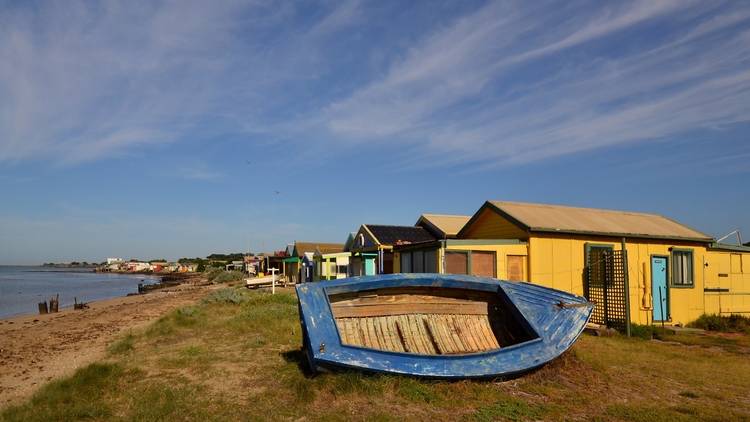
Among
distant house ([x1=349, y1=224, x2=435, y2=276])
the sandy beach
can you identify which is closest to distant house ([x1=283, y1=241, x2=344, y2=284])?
distant house ([x1=349, y1=224, x2=435, y2=276])

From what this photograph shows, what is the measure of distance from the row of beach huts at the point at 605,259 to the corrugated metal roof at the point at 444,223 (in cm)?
559

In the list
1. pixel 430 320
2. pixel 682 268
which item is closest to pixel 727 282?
pixel 682 268

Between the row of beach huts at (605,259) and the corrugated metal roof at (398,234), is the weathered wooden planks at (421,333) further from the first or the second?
the corrugated metal roof at (398,234)

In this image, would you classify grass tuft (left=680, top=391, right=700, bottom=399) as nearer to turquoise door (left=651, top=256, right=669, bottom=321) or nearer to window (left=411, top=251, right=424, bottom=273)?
window (left=411, top=251, right=424, bottom=273)

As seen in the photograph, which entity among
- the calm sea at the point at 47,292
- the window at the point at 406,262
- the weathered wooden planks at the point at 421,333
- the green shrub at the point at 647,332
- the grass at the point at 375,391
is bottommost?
the calm sea at the point at 47,292

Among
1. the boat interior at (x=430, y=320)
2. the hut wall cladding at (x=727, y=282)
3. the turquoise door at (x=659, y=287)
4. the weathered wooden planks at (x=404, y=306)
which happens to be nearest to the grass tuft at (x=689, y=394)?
the boat interior at (x=430, y=320)

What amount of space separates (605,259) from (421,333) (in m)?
7.86

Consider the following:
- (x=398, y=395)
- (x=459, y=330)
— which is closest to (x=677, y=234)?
(x=459, y=330)

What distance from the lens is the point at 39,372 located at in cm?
1045

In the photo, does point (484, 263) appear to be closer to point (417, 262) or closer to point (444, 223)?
point (417, 262)

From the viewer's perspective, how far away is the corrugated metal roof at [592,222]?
1447 cm

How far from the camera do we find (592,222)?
15.7 metres

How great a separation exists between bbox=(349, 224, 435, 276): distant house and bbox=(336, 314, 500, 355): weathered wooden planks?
11.8 metres

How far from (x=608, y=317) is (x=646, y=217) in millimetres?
5660
